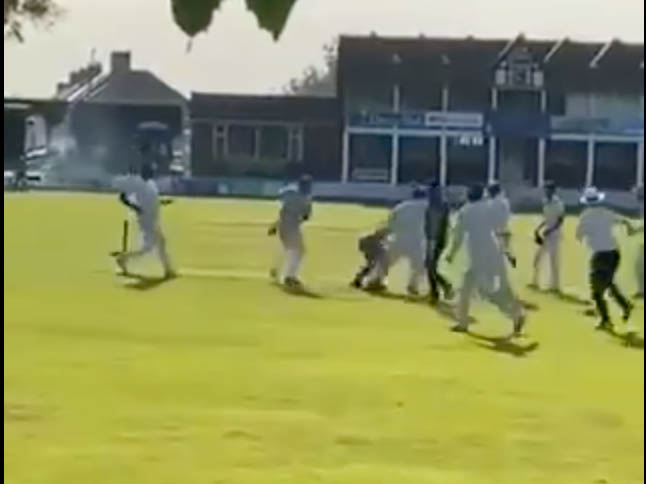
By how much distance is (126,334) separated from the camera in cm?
445

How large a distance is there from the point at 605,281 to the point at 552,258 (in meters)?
0.22

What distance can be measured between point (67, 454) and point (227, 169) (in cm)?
75

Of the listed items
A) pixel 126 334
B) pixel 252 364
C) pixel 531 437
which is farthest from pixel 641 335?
pixel 126 334

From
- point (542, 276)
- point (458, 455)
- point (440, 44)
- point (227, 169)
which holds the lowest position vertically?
point (458, 455)

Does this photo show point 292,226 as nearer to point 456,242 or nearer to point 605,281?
point 456,242

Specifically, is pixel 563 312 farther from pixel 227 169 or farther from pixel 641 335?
pixel 227 169

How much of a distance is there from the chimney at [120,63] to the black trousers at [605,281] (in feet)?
5.24

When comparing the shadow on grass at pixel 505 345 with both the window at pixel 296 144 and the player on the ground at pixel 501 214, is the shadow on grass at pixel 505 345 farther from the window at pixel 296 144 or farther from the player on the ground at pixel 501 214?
the window at pixel 296 144

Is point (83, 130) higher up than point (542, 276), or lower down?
higher up

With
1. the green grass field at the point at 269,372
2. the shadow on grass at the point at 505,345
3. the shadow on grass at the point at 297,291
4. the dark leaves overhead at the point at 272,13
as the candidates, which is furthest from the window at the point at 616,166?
the dark leaves overhead at the point at 272,13

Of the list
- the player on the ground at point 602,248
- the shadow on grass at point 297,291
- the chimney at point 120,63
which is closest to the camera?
the chimney at point 120,63

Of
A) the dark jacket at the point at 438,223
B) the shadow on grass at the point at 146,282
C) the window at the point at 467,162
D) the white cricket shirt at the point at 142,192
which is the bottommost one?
the shadow on grass at the point at 146,282

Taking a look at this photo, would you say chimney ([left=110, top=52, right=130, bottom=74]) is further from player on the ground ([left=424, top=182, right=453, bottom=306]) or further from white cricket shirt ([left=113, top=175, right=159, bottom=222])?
player on the ground ([left=424, top=182, right=453, bottom=306])

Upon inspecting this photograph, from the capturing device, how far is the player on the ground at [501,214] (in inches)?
144
